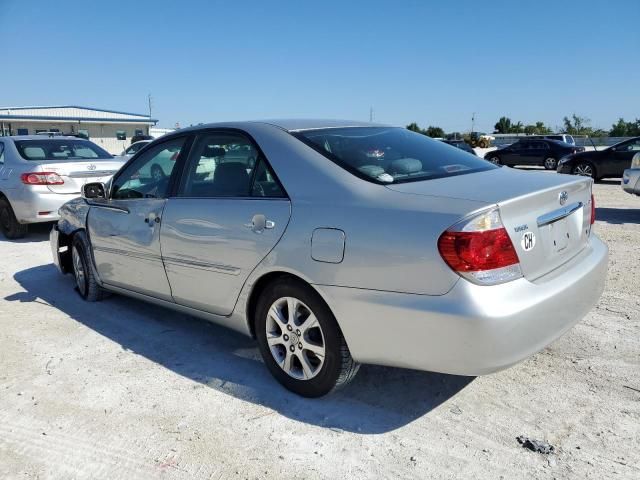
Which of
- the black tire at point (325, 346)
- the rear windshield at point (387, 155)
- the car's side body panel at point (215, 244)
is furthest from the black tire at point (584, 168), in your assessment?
the black tire at point (325, 346)

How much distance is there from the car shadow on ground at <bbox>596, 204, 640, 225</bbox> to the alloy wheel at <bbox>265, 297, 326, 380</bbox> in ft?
23.5

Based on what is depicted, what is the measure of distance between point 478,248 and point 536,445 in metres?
1.01

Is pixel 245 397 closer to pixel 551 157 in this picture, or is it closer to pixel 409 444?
pixel 409 444

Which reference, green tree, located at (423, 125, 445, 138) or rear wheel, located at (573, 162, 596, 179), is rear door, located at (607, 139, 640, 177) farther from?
green tree, located at (423, 125, 445, 138)

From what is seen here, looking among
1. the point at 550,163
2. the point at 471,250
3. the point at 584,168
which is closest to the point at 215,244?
the point at 471,250

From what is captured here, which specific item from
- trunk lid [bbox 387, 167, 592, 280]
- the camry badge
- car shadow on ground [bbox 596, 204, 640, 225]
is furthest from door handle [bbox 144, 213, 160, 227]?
car shadow on ground [bbox 596, 204, 640, 225]

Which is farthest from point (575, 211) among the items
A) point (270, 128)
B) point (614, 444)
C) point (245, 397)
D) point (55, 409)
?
point (55, 409)

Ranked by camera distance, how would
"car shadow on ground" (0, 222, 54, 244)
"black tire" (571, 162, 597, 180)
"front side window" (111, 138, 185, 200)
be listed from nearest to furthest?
1. "front side window" (111, 138, 185, 200)
2. "car shadow on ground" (0, 222, 54, 244)
3. "black tire" (571, 162, 597, 180)

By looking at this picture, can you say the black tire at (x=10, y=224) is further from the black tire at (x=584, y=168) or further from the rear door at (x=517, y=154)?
the rear door at (x=517, y=154)

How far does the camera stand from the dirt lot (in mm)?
2549

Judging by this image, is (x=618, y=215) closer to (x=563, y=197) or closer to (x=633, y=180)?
(x=633, y=180)

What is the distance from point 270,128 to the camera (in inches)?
135

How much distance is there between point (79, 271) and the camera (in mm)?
5086

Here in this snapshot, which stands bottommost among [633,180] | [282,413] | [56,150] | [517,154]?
[282,413]
